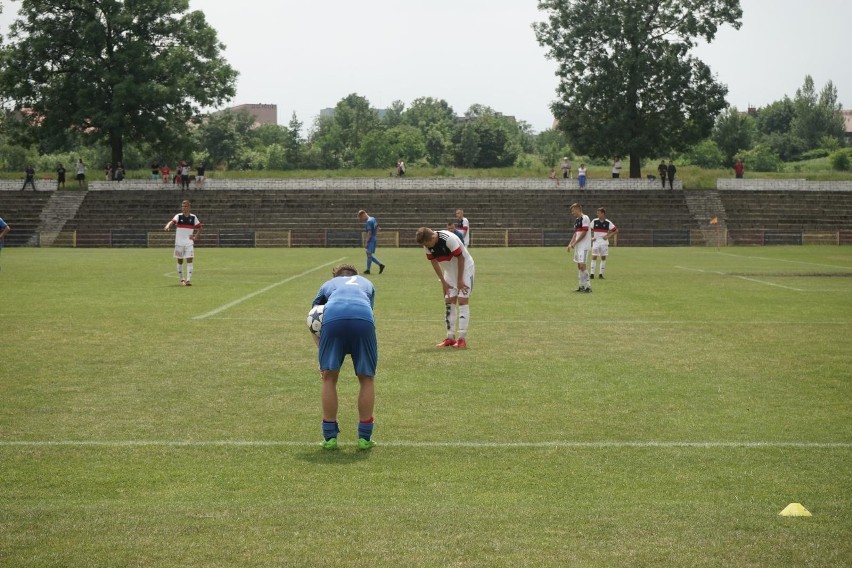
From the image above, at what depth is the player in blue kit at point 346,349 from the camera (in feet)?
30.5

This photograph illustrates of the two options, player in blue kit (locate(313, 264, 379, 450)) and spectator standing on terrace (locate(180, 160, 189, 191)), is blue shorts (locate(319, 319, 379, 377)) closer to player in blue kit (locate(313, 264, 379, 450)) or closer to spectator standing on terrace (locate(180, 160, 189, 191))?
player in blue kit (locate(313, 264, 379, 450))

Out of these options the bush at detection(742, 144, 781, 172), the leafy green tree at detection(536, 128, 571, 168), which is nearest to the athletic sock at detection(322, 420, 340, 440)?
the leafy green tree at detection(536, 128, 571, 168)

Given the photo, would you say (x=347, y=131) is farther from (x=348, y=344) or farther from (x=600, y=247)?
(x=348, y=344)

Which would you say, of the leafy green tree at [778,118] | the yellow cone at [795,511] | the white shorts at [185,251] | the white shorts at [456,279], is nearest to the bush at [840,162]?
the leafy green tree at [778,118]

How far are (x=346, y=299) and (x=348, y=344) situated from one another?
39 centimetres

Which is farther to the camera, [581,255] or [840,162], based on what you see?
[840,162]

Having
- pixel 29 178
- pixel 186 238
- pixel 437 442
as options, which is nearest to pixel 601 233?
pixel 186 238

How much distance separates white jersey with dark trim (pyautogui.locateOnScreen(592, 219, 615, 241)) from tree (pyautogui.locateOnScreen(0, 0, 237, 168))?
51.2m

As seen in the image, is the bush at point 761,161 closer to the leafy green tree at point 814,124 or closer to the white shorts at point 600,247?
the leafy green tree at point 814,124

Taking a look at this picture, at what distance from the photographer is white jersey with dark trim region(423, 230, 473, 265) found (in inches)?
608

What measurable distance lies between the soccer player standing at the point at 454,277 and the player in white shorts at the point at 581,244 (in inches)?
390

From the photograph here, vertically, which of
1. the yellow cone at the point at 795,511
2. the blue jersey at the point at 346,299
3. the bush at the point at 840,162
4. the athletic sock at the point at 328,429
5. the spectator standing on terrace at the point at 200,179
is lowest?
the yellow cone at the point at 795,511

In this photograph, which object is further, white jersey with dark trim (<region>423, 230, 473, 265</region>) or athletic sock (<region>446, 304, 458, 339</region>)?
athletic sock (<region>446, 304, 458, 339</region>)

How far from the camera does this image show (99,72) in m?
74.9
